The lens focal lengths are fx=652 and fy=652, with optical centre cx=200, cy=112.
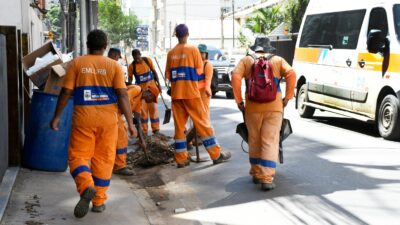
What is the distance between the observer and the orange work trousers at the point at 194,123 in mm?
8930

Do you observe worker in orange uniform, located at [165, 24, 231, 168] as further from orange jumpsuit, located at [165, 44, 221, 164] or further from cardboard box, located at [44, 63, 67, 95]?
cardboard box, located at [44, 63, 67, 95]

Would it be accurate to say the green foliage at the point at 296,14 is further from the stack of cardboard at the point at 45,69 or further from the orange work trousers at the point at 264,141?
the orange work trousers at the point at 264,141

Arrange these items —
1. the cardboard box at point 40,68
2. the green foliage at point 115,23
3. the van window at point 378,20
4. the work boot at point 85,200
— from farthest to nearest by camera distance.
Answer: the green foliage at point 115,23
the van window at point 378,20
the cardboard box at point 40,68
the work boot at point 85,200

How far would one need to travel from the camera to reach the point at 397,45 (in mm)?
11148

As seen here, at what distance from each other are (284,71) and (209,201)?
69.4 inches

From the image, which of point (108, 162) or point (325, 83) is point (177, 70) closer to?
point (108, 162)

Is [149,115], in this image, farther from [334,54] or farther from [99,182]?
[99,182]

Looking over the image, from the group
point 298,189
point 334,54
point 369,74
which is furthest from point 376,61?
point 298,189

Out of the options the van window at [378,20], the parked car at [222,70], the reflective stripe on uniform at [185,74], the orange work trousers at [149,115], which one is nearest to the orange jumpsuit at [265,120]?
the reflective stripe on uniform at [185,74]

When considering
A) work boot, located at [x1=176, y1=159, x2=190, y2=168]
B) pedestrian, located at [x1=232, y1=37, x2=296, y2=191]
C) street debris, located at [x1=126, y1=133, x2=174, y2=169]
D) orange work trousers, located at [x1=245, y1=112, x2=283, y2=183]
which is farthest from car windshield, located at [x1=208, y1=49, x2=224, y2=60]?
orange work trousers, located at [x1=245, y1=112, x2=283, y2=183]

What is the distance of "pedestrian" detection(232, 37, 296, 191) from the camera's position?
752 centimetres

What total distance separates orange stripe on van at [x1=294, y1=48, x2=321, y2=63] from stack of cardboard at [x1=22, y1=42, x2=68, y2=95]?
7186mm

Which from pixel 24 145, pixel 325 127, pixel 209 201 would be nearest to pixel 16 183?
pixel 24 145

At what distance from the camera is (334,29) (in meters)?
13.6
